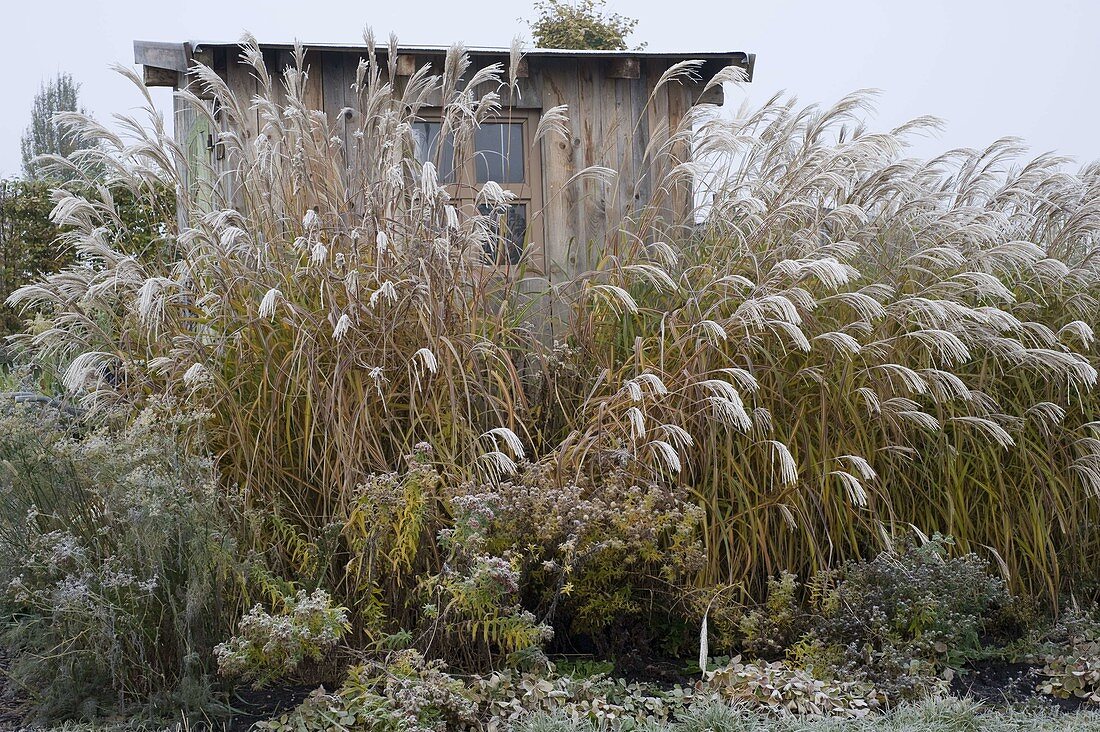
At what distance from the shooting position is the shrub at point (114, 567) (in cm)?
318

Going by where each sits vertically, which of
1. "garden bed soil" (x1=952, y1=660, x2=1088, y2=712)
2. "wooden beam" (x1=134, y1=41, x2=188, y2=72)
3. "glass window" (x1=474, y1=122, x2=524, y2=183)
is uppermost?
"wooden beam" (x1=134, y1=41, x2=188, y2=72)

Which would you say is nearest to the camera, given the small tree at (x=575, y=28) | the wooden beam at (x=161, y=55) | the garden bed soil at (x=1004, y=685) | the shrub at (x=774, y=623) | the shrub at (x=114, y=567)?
the shrub at (x=114, y=567)

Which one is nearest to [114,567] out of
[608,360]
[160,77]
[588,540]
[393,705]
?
[393,705]

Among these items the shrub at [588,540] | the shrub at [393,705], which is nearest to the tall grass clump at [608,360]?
the shrub at [588,540]

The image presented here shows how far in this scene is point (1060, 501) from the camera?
457cm

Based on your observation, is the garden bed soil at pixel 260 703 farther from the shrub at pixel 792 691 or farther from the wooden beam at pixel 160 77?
the wooden beam at pixel 160 77

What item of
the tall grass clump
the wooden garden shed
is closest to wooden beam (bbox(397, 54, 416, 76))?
the wooden garden shed

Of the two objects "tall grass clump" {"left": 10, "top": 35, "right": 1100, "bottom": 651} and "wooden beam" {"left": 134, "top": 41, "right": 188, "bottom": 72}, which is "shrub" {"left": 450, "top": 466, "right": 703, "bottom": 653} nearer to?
"tall grass clump" {"left": 10, "top": 35, "right": 1100, "bottom": 651}

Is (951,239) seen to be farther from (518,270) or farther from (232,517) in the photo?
(232,517)

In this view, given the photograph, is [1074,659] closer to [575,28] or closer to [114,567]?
[114,567]

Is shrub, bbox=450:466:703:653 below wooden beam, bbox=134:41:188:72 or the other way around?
below

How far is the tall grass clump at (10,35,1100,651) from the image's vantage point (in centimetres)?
387

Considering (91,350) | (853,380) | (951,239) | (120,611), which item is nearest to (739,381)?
(853,380)

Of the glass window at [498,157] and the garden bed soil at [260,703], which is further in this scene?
the glass window at [498,157]
